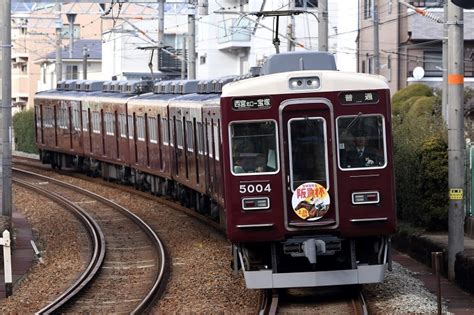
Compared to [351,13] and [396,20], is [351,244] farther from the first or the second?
[351,13]

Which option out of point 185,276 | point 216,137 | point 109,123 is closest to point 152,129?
point 109,123

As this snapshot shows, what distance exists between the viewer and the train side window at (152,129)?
2727 centimetres

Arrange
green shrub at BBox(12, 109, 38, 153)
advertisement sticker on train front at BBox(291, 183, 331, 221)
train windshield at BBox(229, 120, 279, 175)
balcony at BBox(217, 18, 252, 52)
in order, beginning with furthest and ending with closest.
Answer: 1. balcony at BBox(217, 18, 252, 52)
2. green shrub at BBox(12, 109, 38, 153)
3. train windshield at BBox(229, 120, 279, 175)
4. advertisement sticker on train front at BBox(291, 183, 331, 221)

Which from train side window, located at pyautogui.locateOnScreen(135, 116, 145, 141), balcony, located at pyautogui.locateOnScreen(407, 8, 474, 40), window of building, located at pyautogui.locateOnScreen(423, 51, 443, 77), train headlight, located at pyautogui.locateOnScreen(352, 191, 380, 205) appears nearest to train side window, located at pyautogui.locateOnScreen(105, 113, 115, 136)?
→ train side window, located at pyautogui.locateOnScreen(135, 116, 145, 141)

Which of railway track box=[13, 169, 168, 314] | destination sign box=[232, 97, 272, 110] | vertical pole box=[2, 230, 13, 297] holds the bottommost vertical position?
railway track box=[13, 169, 168, 314]

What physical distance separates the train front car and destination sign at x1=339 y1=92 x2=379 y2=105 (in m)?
0.01

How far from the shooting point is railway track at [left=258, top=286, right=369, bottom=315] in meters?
12.6

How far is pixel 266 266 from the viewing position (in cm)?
1331

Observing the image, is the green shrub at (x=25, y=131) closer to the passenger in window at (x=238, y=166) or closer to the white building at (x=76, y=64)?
the white building at (x=76, y=64)

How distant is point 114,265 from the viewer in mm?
17500

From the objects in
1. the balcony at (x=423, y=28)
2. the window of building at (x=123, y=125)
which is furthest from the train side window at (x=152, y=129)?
the balcony at (x=423, y=28)

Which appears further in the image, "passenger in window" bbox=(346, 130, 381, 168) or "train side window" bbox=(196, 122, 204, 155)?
"train side window" bbox=(196, 122, 204, 155)

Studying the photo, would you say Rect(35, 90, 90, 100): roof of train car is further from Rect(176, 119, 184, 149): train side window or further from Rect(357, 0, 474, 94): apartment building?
Rect(176, 119, 184, 149): train side window

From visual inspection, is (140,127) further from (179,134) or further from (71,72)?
(71,72)
